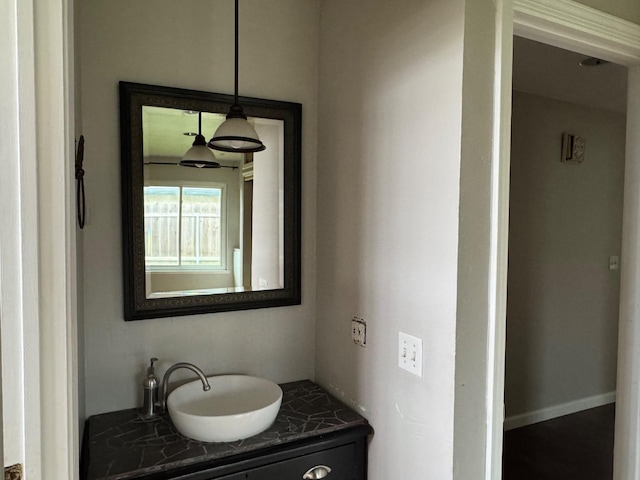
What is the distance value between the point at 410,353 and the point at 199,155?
1.10 m

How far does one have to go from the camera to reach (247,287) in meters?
1.84

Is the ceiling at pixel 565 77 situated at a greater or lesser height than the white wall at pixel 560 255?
greater

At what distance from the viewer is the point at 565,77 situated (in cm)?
276

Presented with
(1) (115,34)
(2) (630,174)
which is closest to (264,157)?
(1) (115,34)

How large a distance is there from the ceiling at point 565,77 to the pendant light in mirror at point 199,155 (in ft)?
5.51

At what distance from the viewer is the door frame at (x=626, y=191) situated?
48.9 inches

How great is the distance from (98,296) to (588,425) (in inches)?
138

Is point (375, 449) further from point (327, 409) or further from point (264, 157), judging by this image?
point (264, 157)

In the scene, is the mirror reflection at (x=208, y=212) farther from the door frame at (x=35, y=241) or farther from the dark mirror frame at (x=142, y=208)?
the door frame at (x=35, y=241)

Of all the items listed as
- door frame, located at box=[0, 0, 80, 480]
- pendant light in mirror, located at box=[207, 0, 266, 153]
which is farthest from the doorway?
door frame, located at box=[0, 0, 80, 480]

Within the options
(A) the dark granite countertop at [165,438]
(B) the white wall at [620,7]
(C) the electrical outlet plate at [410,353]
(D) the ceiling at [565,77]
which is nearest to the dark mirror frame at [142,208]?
(A) the dark granite countertop at [165,438]

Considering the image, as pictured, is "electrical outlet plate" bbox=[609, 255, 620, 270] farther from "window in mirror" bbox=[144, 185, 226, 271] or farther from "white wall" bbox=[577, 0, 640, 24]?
"window in mirror" bbox=[144, 185, 226, 271]

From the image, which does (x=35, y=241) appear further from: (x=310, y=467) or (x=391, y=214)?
(x=310, y=467)

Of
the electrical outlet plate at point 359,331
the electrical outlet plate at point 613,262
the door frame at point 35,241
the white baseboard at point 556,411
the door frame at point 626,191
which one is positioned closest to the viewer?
the door frame at point 35,241
